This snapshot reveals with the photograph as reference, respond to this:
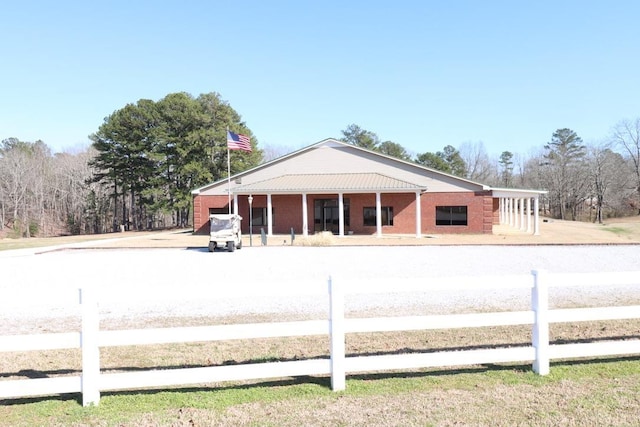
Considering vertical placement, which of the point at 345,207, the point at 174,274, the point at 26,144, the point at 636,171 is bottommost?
the point at 174,274

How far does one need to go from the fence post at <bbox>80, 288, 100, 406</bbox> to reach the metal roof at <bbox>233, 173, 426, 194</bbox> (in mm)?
26573

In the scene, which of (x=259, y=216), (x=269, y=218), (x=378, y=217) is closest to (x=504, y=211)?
(x=378, y=217)

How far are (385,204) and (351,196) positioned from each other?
8.32ft

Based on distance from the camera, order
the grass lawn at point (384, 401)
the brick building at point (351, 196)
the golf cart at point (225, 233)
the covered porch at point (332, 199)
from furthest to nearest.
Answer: the brick building at point (351, 196) < the covered porch at point (332, 199) < the golf cart at point (225, 233) < the grass lawn at point (384, 401)

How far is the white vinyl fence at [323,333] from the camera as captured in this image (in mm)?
3895

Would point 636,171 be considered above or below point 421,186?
above

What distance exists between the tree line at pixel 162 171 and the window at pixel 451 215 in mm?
25051

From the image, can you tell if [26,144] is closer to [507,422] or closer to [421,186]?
[421,186]

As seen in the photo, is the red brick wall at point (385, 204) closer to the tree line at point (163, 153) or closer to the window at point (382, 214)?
the window at point (382, 214)

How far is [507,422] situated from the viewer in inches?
136

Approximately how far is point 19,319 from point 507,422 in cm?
779

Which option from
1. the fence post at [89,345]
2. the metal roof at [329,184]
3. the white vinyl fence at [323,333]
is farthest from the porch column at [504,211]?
the fence post at [89,345]

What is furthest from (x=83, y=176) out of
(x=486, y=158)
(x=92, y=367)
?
(x=486, y=158)

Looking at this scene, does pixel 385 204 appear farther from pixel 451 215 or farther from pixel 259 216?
pixel 259 216
